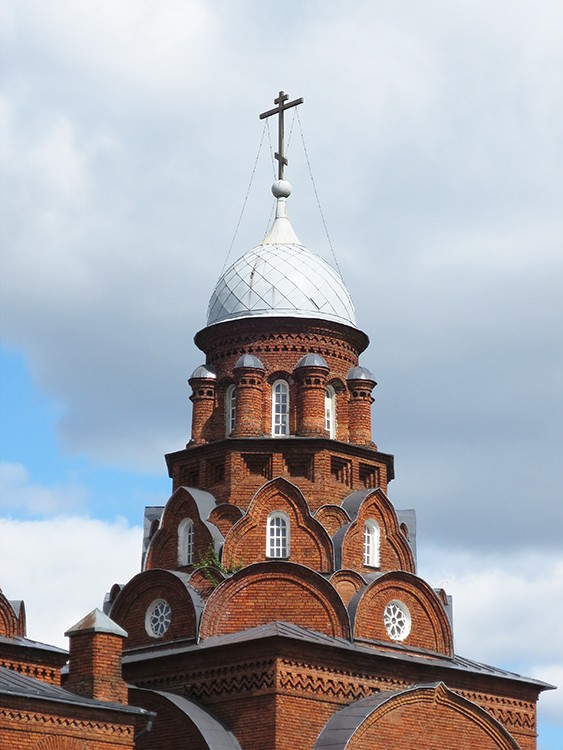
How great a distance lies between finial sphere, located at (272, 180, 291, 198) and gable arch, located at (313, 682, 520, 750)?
34.2 feet

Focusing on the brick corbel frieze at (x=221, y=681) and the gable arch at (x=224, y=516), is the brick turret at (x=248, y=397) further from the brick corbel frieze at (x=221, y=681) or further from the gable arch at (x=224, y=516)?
the brick corbel frieze at (x=221, y=681)

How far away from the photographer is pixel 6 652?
2205 cm

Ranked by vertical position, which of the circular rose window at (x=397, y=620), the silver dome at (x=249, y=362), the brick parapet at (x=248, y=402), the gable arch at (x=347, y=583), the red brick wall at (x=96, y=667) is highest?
the silver dome at (x=249, y=362)

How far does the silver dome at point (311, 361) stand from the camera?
2675cm

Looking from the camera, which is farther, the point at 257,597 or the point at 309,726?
the point at 257,597

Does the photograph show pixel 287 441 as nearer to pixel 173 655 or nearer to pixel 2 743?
pixel 173 655

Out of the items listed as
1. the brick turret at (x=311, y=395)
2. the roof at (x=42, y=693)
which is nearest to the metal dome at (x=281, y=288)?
the brick turret at (x=311, y=395)

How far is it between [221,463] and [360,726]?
20.5 feet

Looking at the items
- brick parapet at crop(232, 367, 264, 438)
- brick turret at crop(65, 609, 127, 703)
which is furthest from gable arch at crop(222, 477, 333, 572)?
brick turret at crop(65, 609, 127, 703)

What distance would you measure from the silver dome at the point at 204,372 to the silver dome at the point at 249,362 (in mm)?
827

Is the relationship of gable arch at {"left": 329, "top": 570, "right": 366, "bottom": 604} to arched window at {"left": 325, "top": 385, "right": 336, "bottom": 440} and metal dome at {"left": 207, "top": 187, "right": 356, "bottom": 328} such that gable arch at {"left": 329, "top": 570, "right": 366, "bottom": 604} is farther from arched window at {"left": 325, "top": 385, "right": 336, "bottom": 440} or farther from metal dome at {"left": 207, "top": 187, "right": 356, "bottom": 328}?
metal dome at {"left": 207, "top": 187, "right": 356, "bottom": 328}

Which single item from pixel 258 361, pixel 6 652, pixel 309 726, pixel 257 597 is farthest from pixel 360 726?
pixel 258 361

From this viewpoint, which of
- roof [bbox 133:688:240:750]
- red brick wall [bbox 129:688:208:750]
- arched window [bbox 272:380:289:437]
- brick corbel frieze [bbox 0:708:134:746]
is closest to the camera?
brick corbel frieze [bbox 0:708:134:746]

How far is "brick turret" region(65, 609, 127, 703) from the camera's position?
68.3 feet
